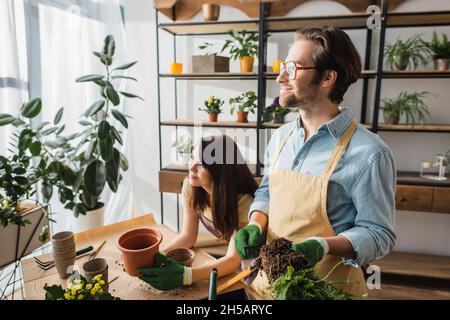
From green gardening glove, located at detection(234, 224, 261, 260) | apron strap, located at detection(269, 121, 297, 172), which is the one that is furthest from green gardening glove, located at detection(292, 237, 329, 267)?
apron strap, located at detection(269, 121, 297, 172)

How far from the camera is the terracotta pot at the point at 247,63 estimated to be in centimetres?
251

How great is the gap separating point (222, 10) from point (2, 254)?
97.3 inches

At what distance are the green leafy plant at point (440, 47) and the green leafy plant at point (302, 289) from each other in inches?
93.5

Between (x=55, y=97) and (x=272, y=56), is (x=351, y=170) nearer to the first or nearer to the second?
(x=272, y=56)

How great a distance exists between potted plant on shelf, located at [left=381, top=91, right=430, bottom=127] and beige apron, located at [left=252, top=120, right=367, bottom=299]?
155 centimetres

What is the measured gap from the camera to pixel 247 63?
8.29 ft

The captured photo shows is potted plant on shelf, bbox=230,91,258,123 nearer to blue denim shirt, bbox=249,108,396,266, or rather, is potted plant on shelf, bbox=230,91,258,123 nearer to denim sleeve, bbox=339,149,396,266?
blue denim shirt, bbox=249,108,396,266

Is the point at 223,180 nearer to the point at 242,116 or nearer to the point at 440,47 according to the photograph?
the point at 242,116

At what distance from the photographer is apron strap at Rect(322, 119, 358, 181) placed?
1.05m

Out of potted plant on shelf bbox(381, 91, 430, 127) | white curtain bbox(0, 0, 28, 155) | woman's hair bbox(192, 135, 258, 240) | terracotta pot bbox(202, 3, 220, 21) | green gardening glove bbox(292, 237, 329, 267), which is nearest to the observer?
green gardening glove bbox(292, 237, 329, 267)

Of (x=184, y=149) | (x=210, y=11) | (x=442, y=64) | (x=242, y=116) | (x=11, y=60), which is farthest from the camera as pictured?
(x=184, y=149)

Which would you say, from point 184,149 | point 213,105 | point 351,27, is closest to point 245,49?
point 213,105

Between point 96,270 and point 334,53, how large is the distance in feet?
3.42

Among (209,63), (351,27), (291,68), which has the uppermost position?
(351,27)
